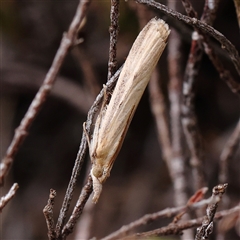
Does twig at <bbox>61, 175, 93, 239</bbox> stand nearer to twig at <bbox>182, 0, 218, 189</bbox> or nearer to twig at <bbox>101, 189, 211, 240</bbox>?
twig at <bbox>101, 189, 211, 240</bbox>

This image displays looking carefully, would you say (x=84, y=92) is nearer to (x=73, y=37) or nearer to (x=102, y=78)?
(x=102, y=78)

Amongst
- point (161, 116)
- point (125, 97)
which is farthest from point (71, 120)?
point (125, 97)

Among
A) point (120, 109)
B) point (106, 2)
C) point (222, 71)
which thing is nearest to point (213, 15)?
point (222, 71)

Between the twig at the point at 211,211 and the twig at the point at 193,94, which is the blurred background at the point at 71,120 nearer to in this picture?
the twig at the point at 193,94

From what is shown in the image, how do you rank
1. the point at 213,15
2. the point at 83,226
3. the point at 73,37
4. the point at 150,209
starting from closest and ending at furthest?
the point at 213,15 < the point at 73,37 < the point at 83,226 < the point at 150,209

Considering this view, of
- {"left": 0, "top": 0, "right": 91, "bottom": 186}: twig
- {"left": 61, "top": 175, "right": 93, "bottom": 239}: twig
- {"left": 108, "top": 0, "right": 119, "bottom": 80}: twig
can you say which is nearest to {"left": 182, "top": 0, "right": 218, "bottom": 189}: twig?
{"left": 108, "top": 0, "right": 119, "bottom": 80}: twig

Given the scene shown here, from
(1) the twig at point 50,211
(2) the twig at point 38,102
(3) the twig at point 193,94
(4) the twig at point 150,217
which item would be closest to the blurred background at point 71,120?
(3) the twig at point 193,94
